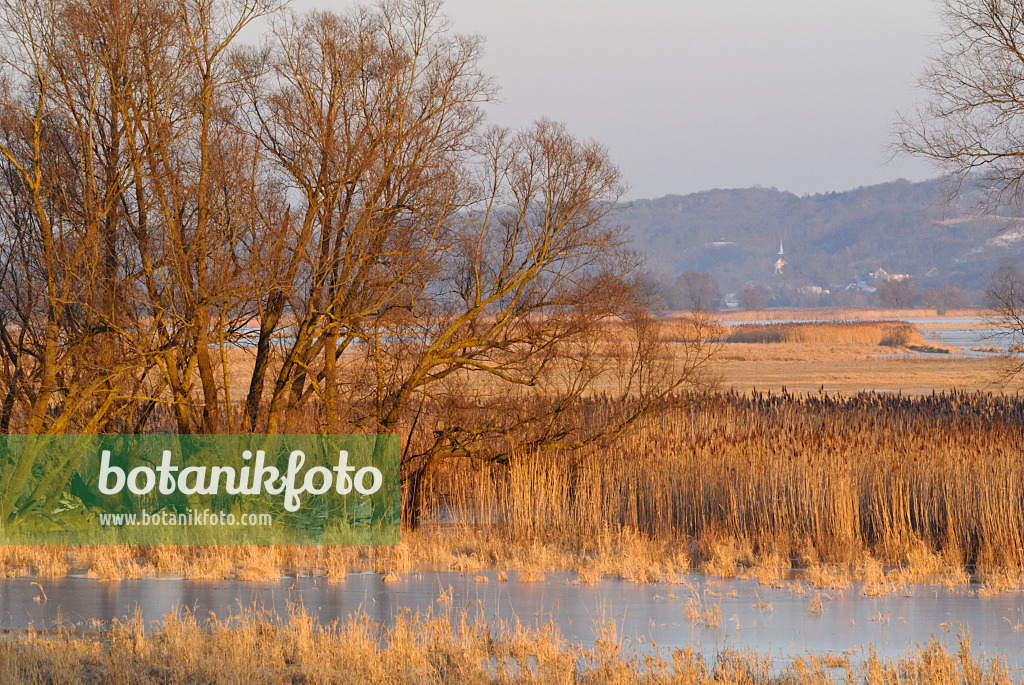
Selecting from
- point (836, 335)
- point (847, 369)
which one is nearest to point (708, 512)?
point (847, 369)

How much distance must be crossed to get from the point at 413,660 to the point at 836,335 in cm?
7329

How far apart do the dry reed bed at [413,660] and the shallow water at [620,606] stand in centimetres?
53

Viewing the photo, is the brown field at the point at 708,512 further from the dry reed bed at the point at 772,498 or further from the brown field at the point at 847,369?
the brown field at the point at 847,369

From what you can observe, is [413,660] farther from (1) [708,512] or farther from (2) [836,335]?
(2) [836,335]

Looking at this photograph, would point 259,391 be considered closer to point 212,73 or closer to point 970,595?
point 212,73

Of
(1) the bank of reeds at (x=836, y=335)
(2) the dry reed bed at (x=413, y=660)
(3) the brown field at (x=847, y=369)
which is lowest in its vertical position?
(2) the dry reed bed at (x=413, y=660)

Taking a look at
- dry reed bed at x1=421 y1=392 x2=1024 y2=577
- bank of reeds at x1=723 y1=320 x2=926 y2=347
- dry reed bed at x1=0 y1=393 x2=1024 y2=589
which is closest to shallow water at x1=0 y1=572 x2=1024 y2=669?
dry reed bed at x1=0 y1=393 x2=1024 y2=589

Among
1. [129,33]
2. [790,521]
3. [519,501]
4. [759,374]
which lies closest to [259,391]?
[519,501]

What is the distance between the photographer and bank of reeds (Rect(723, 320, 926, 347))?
7625 centimetres

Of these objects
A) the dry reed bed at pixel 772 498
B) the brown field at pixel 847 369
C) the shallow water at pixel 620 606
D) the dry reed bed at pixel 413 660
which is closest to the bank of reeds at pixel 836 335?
the brown field at pixel 847 369

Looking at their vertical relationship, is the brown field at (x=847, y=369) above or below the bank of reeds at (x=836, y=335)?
below

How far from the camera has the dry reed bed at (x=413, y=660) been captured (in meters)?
7.48

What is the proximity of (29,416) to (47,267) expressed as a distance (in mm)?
2085

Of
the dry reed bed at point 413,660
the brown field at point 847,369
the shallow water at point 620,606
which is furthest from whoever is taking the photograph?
the brown field at point 847,369
